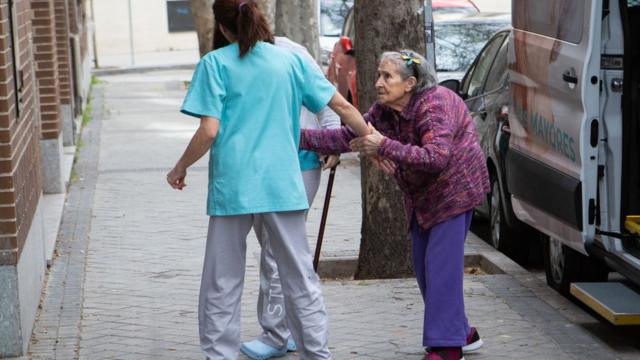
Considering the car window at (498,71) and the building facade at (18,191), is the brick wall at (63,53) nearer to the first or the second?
the building facade at (18,191)

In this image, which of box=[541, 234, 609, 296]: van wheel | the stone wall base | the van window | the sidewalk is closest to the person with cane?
the sidewalk

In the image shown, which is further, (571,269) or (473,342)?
(571,269)

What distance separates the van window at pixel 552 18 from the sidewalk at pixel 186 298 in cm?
159

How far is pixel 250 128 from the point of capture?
5641mm

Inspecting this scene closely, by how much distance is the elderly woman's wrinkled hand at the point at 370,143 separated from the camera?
5848 millimetres

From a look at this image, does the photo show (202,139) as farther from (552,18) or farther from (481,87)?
(481,87)

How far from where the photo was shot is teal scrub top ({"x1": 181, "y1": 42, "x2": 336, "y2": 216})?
5.60 m

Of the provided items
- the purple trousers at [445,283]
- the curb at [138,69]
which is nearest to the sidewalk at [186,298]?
the purple trousers at [445,283]

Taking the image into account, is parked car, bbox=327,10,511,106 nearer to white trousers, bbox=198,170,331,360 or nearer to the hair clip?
the hair clip

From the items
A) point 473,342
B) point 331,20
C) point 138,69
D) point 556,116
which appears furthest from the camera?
point 138,69

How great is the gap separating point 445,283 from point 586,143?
115 centimetres

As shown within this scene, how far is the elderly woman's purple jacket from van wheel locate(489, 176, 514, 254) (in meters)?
3.09

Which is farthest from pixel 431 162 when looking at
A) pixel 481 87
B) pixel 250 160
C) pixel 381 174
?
pixel 481 87

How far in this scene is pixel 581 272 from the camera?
300 inches
